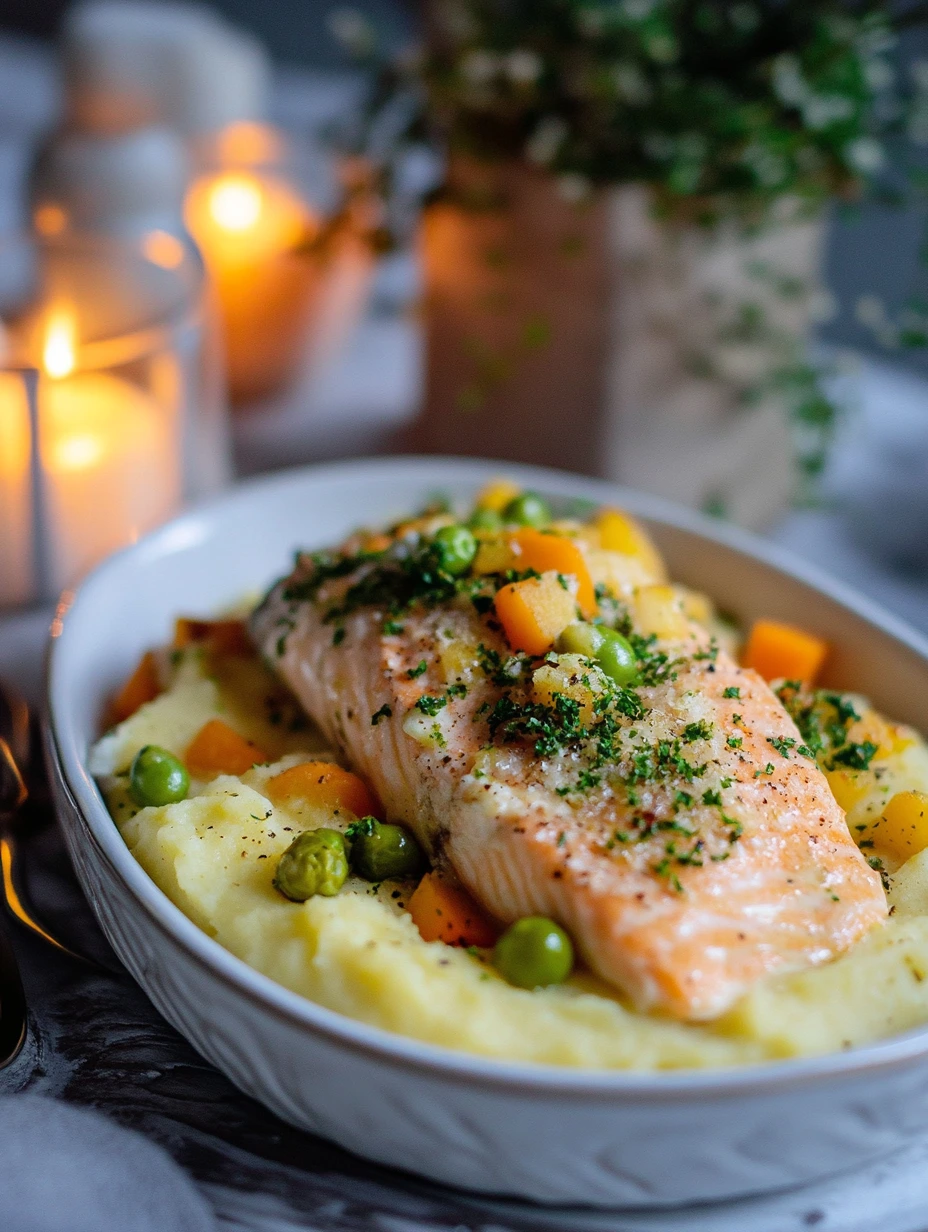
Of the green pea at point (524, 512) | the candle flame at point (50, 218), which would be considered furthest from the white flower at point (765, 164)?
the candle flame at point (50, 218)

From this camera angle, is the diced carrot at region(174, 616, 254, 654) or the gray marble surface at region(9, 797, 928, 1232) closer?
the gray marble surface at region(9, 797, 928, 1232)

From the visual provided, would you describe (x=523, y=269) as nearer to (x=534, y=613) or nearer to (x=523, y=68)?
(x=523, y=68)

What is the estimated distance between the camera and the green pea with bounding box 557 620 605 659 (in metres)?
3.00

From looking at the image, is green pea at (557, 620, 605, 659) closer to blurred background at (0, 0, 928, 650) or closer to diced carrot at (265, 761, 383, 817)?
diced carrot at (265, 761, 383, 817)

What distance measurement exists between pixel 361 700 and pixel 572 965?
3.00 feet

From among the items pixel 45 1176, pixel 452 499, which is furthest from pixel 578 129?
pixel 45 1176

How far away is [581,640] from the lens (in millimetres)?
3000

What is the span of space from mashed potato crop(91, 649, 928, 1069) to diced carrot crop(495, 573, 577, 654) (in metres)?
0.64

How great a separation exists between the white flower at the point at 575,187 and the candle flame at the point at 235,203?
Result: 182cm

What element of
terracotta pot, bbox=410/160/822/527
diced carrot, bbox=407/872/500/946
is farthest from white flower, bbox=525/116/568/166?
diced carrot, bbox=407/872/500/946

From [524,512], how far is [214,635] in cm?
104

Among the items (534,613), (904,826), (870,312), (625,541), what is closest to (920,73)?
(870,312)

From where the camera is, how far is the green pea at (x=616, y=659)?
2.98 meters

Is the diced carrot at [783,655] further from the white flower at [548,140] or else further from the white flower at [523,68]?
the white flower at [523,68]
